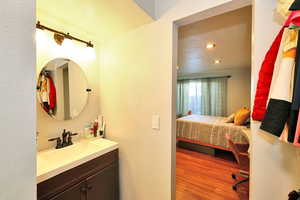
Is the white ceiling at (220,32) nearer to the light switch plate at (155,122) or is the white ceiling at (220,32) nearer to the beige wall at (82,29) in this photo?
the beige wall at (82,29)

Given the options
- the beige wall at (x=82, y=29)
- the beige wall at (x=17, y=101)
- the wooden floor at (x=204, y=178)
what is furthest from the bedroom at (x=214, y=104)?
the beige wall at (x=17, y=101)

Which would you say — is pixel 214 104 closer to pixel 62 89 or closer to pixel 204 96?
pixel 204 96

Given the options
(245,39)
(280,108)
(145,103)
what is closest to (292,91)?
(280,108)

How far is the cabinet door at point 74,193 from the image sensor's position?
0.95 meters

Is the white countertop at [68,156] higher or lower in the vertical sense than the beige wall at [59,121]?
lower

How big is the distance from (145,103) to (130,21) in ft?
2.54

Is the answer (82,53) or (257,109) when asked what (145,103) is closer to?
(257,109)

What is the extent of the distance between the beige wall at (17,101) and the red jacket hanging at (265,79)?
107 centimetres

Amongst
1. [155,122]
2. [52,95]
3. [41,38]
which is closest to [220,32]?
[155,122]

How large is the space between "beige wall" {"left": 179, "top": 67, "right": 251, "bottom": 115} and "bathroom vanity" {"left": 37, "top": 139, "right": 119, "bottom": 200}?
15.3 feet

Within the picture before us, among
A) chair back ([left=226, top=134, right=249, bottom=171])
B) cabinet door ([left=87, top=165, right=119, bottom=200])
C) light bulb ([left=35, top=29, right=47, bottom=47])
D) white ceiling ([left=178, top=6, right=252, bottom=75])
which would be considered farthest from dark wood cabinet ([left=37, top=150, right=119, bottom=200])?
white ceiling ([left=178, top=6, right=252, bottom=75])

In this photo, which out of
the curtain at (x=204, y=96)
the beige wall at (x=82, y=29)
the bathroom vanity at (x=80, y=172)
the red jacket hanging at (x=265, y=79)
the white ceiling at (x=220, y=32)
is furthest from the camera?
the curtain at (x=204, y=96)

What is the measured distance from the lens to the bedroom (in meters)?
1.70

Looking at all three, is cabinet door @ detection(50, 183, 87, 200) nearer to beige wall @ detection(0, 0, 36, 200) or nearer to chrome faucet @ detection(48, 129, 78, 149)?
chrome faucet @ detection(48, 129, 78, 149)
